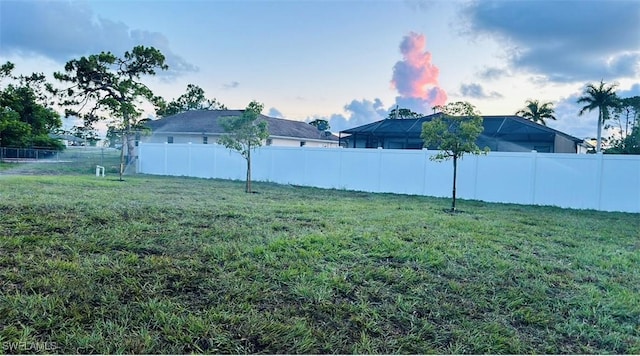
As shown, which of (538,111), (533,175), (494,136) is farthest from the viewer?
(538,111)

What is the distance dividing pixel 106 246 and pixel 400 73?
754 centimetres

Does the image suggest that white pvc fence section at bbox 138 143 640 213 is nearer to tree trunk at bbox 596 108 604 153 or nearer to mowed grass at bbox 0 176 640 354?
mowed grass at bbox 0 176 640 354

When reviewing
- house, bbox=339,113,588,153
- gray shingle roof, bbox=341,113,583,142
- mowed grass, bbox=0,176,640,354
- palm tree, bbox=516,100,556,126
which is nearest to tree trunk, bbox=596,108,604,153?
house, bbox=339,113,588,153

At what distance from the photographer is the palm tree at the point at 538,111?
30761 mm

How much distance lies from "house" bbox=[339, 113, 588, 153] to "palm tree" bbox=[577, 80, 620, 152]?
16.7 feet

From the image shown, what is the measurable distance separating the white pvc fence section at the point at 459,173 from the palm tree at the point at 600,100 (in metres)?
19.1

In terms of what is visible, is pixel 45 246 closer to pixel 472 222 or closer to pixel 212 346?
pixel 212 346

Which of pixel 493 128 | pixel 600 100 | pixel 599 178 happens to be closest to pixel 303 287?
pixel 599 178

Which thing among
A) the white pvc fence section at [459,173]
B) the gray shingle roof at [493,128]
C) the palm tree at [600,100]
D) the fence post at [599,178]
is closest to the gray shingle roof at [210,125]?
the gray shingle roof at [493,128]

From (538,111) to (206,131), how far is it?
2506 centimetres

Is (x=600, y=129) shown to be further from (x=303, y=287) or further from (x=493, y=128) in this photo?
(x=303, y=287)

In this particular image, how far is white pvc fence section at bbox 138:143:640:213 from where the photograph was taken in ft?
29.7

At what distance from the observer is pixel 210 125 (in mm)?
22969

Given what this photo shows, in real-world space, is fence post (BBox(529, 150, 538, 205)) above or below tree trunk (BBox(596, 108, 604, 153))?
below
